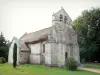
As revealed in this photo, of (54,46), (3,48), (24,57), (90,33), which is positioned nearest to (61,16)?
(54,46)

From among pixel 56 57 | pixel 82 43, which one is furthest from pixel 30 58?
pixel 82 43

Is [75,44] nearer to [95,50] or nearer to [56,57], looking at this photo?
[56,57]

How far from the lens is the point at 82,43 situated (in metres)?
52.4

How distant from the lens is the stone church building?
115 ft

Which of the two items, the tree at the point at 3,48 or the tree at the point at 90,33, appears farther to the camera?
the tree at the point at 3,48

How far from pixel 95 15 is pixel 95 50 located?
1038 centimetres

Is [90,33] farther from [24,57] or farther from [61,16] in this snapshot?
[24,57]

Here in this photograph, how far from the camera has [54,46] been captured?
3531cm

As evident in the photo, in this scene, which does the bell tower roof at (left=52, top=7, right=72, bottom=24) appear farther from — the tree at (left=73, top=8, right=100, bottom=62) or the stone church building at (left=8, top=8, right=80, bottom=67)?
the tree at (left=73, top=8, right=100, bottom=62)

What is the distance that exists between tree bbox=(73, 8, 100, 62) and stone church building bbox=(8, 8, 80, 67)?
1187 cm

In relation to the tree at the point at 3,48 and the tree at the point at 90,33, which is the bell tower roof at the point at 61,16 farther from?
the tree at the point at 3,48

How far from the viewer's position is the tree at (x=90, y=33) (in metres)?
48.9

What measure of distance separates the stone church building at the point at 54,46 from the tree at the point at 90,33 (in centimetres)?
1187

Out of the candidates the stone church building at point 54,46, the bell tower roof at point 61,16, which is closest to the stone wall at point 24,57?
the stone church building at point 54,46
